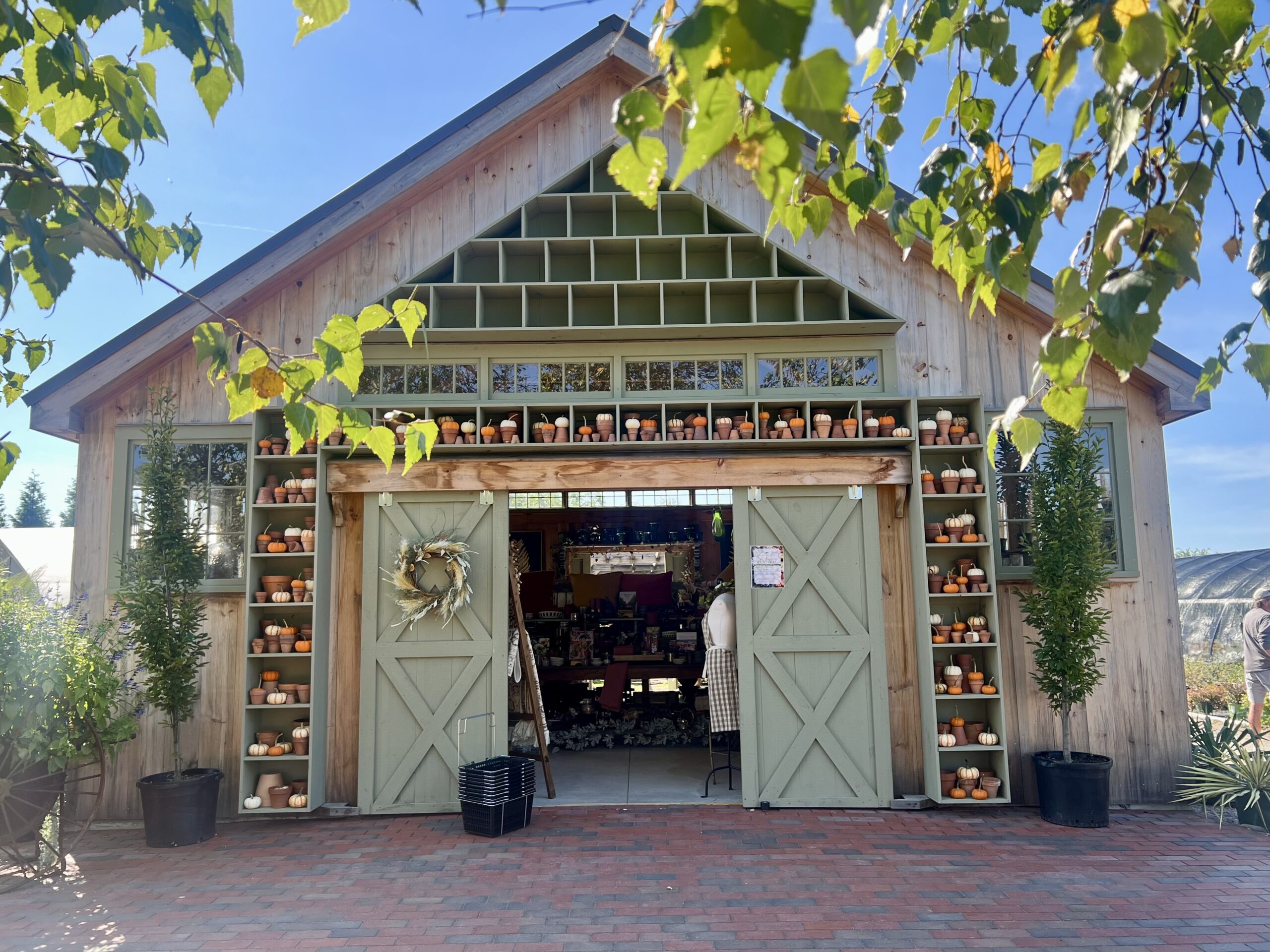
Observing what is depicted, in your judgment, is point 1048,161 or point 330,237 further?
point 330,237

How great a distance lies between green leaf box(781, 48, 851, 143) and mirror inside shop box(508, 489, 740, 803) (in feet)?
19.1

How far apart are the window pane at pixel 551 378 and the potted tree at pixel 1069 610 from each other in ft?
12.0

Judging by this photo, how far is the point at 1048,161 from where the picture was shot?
2.05m

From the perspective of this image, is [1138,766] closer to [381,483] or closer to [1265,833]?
[1265,833]

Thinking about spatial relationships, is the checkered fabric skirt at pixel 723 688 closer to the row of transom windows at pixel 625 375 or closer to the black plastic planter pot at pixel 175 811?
the row of transom windows at pixel 625 375

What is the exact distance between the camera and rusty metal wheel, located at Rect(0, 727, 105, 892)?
5262 millimetres

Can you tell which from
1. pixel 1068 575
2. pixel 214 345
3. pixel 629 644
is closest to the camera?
pixel 214 345

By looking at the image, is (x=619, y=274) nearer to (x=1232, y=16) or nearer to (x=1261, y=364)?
(x=1232, y=16)

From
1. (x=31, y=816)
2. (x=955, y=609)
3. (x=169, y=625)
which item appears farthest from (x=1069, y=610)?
(x=31, y=816)

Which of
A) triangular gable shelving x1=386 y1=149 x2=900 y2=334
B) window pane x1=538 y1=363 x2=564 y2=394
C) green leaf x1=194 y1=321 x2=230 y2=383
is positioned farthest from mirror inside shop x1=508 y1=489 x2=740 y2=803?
green leaf x1=194 y1=321 x2=230 y2=383

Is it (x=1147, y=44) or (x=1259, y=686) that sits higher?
(x=1147, y=44)

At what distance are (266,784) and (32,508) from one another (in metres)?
46.9

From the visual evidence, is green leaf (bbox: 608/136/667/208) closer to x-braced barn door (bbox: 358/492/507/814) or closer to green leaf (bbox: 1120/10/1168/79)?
green leaf (bbox: 1120/10/1168/79)

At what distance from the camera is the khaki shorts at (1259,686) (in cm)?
816
